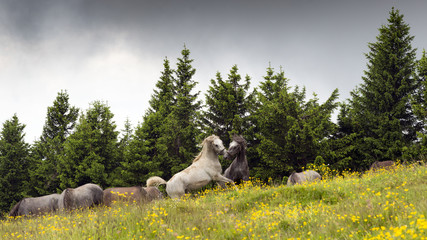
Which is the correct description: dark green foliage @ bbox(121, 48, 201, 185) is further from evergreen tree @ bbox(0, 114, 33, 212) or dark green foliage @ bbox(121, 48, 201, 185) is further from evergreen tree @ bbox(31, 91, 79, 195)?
evergreen tree @ bbox(0, 114, 33, 212)

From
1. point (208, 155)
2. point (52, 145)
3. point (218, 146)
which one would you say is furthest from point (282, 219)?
point (52, 145)

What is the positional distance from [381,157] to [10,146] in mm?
36311

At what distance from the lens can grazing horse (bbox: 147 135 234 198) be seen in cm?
1038

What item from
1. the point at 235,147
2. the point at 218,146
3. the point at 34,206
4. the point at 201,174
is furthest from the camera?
the point at 34,206

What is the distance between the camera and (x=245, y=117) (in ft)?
80.1

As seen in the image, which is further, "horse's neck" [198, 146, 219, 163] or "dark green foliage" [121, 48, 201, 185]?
"dark green foliage" [121, 48, 201, 185]

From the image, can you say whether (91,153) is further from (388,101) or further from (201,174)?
(388,101)

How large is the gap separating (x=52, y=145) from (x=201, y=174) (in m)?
25.7

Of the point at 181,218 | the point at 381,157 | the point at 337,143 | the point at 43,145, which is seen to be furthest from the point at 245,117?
the point at 43,145

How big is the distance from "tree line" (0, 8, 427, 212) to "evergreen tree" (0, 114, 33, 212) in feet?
0.34

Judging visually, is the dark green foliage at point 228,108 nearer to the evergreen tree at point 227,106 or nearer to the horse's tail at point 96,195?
the evergreen tree at point 227,106

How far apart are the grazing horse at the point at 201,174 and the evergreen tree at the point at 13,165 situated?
24.9m

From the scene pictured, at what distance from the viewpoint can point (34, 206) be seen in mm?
13156

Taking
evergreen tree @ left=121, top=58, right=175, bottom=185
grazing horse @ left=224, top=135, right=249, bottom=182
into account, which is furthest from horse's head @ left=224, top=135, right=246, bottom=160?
evergreen tree @ left=121, top=58, right=175, bottom=185
